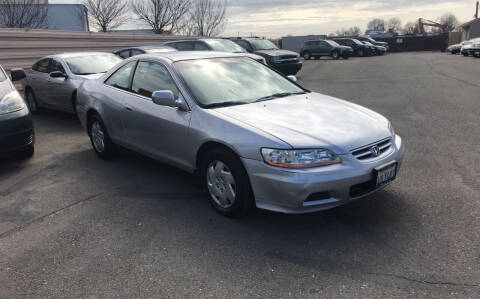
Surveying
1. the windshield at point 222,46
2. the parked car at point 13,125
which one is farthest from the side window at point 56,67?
the windshield at point 222,46

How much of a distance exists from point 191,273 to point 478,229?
7.92ft

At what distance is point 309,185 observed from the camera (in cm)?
318

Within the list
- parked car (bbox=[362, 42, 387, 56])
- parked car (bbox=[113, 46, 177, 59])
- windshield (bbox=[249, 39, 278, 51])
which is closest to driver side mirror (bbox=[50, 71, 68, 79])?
parked car (bbox=[113, 46, 177, 59])

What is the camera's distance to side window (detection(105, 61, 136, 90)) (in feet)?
17.0

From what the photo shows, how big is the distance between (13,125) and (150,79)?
2.09 m

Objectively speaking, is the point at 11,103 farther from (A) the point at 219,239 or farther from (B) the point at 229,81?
(A) the point at 219,239

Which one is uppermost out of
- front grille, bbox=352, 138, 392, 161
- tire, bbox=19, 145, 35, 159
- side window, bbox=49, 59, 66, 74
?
side window, bbox=49, 59, 66, 74

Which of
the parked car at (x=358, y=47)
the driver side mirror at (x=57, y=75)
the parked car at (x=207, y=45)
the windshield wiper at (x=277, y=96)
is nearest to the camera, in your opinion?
the windshield wiper at (x=277, y=96)

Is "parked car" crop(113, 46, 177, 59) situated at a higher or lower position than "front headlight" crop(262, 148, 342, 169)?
higher

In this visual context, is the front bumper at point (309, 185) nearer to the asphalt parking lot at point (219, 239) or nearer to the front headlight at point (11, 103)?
the asphalt parking lot at point (219, 239)

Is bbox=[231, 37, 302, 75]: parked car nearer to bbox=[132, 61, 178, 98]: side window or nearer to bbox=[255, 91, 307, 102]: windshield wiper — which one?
bbox=[132, 61, 178, 98]: side window

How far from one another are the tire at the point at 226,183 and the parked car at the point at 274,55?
40.4 feet

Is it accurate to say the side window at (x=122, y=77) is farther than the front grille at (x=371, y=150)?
Yes

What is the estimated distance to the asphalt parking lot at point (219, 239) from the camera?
9.34 feet
